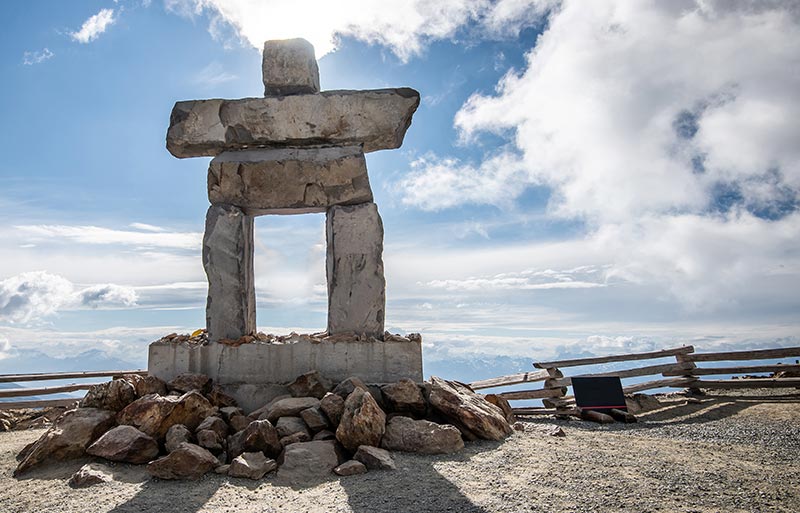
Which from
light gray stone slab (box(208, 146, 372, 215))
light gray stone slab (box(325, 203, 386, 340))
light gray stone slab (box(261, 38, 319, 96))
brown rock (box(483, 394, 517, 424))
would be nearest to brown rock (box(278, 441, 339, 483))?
light gray stone slab (box(325, 203, 386, 340))

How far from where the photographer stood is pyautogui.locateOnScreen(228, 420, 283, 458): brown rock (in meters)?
4.51

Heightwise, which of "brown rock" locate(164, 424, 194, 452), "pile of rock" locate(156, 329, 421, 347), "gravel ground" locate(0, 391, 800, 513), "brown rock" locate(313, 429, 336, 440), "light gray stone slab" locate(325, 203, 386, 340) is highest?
"light gray stone slab" locate(325, 203, 386, 340)

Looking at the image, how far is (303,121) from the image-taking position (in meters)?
6.32

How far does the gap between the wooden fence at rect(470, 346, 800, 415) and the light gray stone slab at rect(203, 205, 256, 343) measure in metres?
4.83

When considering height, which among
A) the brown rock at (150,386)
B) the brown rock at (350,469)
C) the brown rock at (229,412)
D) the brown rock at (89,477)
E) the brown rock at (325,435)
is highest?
the brown rock at (150,386)

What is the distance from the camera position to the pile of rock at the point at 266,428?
427cm

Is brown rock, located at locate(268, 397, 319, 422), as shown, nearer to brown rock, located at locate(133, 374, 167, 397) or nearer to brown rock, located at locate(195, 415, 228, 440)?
brown rock, located at locate(195, 415, 228, 440)

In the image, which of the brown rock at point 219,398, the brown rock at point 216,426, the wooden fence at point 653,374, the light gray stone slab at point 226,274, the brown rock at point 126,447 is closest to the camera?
the brown rock at point 126,447

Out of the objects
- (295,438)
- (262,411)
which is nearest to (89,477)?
(262,411)

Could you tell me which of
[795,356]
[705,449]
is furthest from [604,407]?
[795,356]

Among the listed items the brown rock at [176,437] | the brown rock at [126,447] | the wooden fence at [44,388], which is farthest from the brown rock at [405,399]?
the wooden fence at [44,388]

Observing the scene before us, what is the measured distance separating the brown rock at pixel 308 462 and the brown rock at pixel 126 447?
126cm

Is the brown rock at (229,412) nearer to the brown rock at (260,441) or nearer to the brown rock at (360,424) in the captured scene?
the brown rock at (260,441)

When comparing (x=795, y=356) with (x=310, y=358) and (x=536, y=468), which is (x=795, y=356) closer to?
(x=536, y=468)
